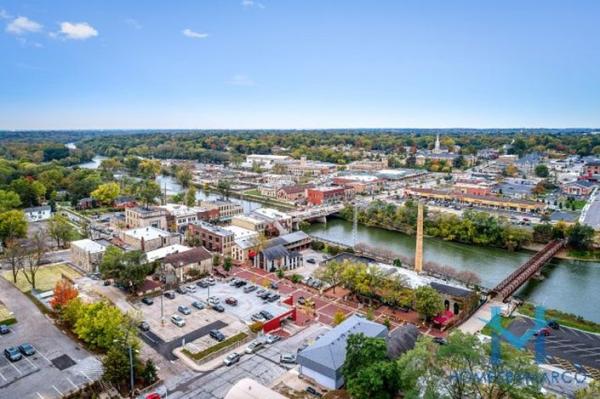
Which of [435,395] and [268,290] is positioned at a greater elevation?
[435,395]

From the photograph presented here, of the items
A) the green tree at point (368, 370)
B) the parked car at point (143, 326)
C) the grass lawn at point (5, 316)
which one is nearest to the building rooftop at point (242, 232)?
the parked car at point (143, 326)

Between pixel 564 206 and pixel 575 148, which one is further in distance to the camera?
pixel 575 148

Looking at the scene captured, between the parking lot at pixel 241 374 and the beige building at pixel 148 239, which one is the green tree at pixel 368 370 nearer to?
the parking lot at pixel 241 374

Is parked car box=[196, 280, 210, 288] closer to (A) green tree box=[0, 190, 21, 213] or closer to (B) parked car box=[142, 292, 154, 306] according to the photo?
(B) parked car box=[142, 292, 154, 306]

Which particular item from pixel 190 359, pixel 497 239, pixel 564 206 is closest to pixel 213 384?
pixel 190 359

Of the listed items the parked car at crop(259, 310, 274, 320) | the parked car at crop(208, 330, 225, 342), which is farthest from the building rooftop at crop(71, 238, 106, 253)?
the parked car at crop(259, 310, 274, 320)

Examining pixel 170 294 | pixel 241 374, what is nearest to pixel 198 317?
pixel 170 294

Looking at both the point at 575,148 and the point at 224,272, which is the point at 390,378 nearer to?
the point at 224,272
